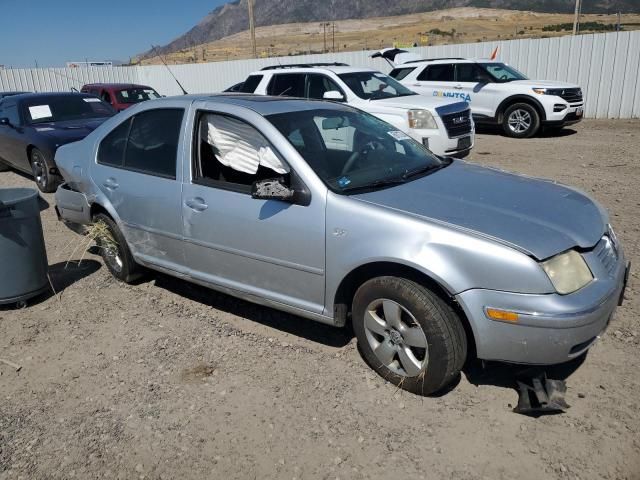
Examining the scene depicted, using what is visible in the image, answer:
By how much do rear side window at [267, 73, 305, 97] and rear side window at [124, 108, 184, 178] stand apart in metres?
5.63

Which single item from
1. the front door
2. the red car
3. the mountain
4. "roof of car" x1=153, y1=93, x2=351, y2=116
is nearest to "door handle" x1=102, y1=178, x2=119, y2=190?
"roof of car" x1=153, y1=93, x2=351, y2=116

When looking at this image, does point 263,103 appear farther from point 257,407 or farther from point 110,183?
point 257,407

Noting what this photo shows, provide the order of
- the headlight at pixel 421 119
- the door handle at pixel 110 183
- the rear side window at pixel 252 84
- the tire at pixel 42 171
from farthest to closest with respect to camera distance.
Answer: the rear side window at pixel 252 84 < the headlight at pixel 421 119 < the tire at pixel 42 171 < the door handle at pixel 110 183

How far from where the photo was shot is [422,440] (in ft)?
9.35

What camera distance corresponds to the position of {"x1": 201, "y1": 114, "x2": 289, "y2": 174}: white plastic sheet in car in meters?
3.68

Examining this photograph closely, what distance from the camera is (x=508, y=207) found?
3.16 m

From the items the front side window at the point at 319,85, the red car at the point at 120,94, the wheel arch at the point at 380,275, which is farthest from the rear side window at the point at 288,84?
the wheel arch at the point at 380,275

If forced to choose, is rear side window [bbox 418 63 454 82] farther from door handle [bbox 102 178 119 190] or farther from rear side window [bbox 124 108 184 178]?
door handle [bbox 102 178 119 190]

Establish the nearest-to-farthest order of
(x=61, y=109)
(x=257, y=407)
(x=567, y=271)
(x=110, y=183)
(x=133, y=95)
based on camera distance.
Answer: (x=567, y=271) → (x=257, y=407) → (x=110, y=183) → (x=61, y=109) → (x=133, y=95)

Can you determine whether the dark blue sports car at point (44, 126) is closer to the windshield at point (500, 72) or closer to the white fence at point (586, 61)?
the windshield at point (500, 72)

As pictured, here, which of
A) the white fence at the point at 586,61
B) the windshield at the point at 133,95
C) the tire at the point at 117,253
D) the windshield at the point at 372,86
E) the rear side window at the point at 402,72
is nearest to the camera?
the tire at the point at 117,253

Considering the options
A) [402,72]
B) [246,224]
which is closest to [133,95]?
[402,72]

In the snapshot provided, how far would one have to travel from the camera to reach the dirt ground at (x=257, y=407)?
272cm

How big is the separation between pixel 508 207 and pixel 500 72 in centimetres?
1094
